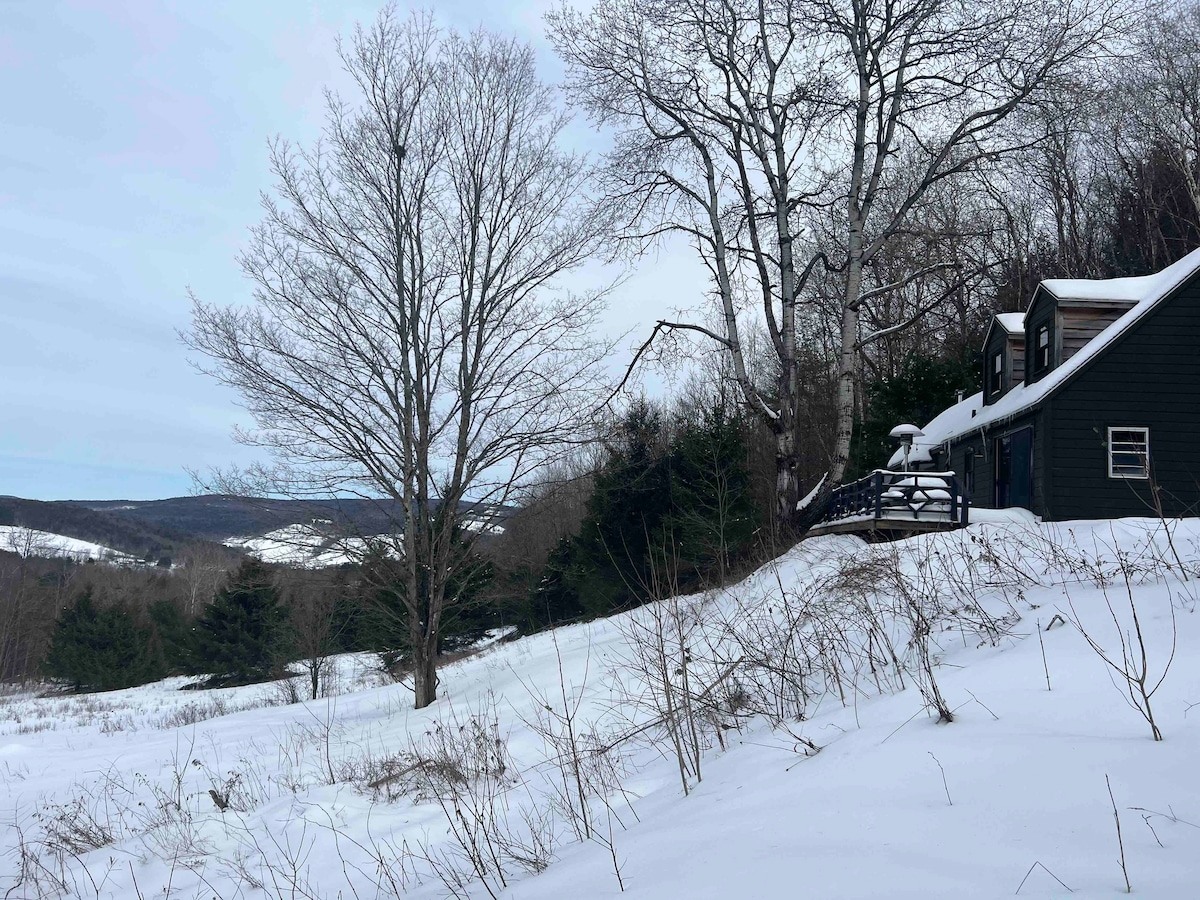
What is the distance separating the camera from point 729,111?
16.8 metres

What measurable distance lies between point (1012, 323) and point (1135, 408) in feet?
14.9

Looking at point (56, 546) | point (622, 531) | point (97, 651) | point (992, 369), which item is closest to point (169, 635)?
point (97, 651)

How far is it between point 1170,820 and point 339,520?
1122cm

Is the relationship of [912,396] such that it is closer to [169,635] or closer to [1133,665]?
[1133,665]

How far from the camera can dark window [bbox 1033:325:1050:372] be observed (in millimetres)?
18172

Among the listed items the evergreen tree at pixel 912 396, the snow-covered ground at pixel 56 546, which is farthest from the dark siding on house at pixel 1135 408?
the snow-covered ground at pixel 56 546

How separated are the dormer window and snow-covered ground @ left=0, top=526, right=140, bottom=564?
4103 inches

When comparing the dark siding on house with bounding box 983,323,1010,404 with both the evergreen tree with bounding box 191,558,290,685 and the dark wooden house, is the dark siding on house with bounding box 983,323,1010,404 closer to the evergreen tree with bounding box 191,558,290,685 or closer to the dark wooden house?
the dark wooden house

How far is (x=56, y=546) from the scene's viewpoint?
118875 millimetres

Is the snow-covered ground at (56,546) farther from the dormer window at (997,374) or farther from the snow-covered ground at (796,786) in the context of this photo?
the snow-covered ground at (796,786)

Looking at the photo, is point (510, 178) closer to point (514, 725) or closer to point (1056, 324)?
point (514, 725)

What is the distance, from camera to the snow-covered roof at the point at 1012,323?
20109 mm

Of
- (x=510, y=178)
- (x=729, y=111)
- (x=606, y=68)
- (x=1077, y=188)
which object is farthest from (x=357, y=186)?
(x=1077, y=188)

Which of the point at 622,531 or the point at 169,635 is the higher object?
the point at 622,531
